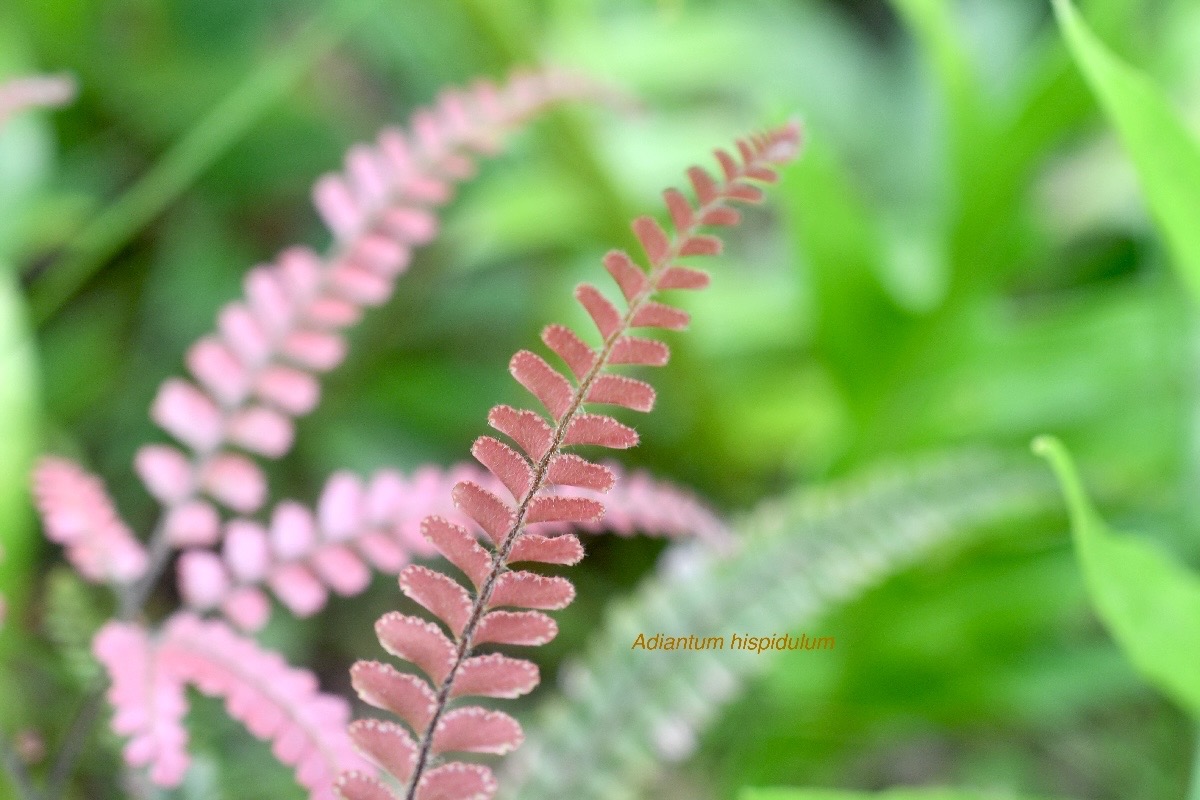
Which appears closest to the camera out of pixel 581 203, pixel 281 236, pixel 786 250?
pixel 581 203

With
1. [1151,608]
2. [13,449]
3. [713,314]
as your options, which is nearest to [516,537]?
[1151,608]

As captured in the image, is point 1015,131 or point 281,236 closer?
point 1015,131

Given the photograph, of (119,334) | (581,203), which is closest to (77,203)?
(119,334)

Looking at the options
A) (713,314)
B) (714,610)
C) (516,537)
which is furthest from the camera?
(713,314)

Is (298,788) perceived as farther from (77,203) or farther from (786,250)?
(786,250)

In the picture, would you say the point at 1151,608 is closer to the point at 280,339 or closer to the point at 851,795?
the point at 851,795
